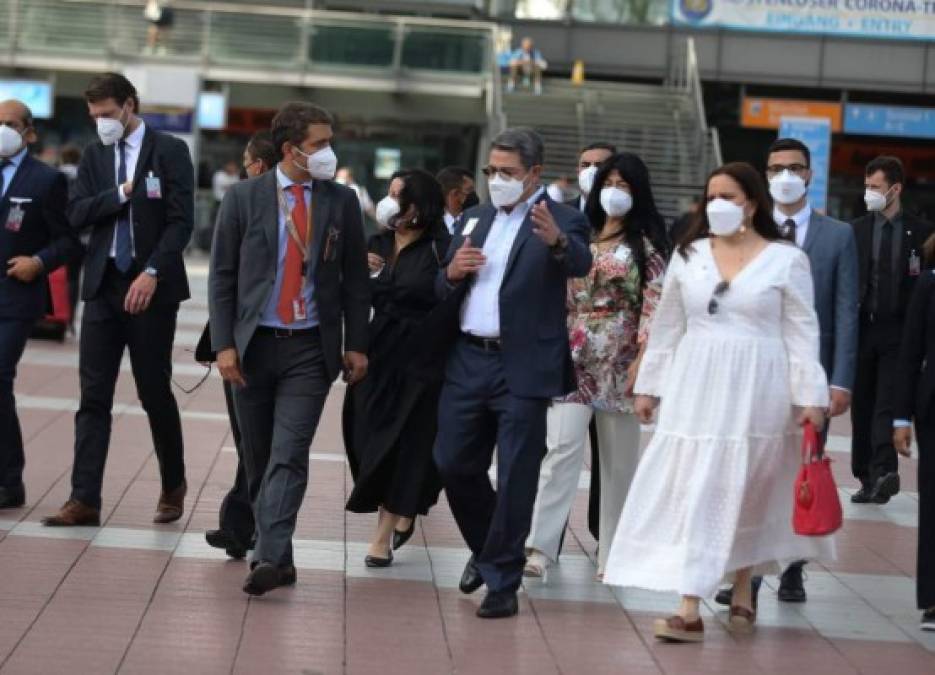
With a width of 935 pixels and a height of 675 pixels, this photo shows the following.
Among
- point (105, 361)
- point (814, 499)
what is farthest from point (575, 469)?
point (105, 361)

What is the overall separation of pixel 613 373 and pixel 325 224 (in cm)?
149

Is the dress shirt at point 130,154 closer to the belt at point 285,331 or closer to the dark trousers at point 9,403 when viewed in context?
the dark trousers at point 9,403

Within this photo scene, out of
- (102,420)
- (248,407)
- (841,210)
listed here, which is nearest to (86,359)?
(102,420)

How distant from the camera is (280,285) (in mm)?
7633

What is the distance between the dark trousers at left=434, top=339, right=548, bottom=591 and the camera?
7.46m

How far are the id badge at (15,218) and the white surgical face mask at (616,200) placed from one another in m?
2.90

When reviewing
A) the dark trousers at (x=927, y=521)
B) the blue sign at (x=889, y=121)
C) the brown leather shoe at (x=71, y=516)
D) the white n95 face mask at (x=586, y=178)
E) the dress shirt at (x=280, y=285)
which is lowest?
the brown leather shoe at (x=71, y=516)

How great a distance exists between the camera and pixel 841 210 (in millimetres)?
44844

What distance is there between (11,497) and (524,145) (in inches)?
130

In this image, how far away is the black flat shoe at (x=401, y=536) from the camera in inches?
345

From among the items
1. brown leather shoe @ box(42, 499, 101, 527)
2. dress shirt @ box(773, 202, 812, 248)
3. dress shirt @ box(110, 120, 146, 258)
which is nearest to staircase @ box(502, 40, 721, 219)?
dress shirt @ box(110, 120, 146, 258)

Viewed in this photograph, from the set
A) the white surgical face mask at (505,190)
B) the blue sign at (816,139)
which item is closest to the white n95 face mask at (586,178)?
the white surgical face mask at (505,190)

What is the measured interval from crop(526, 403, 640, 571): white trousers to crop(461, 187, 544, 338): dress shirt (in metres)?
0.81

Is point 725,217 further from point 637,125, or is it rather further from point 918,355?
point 637,125
